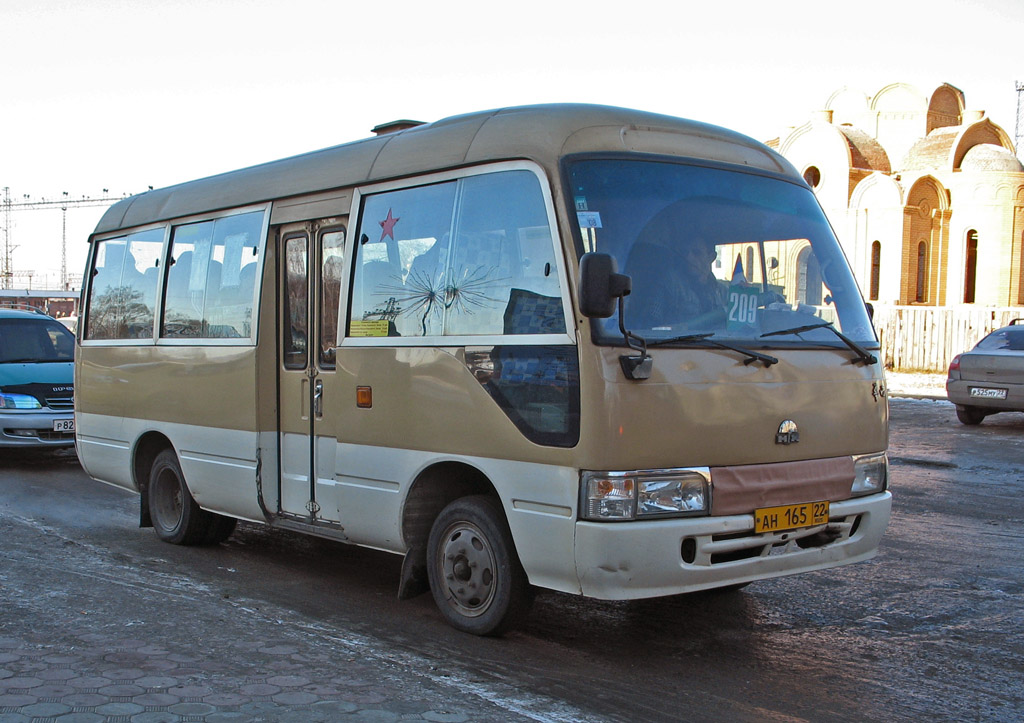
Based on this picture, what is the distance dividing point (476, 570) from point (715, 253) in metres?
2.11

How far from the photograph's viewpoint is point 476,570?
582 cm

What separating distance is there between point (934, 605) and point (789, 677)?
1859 mm

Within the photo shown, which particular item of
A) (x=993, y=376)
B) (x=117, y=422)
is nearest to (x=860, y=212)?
(x=993, y=376)

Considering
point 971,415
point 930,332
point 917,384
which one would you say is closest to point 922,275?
point 930,332

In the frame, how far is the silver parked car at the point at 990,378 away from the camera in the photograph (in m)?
17.1

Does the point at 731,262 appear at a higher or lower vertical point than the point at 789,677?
higher

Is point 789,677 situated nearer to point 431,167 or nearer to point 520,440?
point 520,440

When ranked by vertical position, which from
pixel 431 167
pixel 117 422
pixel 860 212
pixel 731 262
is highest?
pixel 860 212

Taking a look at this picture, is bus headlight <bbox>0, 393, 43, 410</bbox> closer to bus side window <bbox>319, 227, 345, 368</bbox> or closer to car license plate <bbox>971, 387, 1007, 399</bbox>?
bus side window <bbox>319, 227, 345, 368</bbox>

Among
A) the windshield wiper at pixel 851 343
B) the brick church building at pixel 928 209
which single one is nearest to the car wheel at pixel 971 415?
the windshield wiper at pixel 851 343

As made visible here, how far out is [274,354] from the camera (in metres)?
7.50

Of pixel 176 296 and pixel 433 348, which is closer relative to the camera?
pixel 433 348

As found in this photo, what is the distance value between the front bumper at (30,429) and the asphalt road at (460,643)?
4444 mm

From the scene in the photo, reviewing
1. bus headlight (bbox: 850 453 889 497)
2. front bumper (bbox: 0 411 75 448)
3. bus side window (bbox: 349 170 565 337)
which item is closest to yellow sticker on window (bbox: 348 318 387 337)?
bus side window (bbox: 349 170 565 337)
